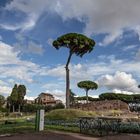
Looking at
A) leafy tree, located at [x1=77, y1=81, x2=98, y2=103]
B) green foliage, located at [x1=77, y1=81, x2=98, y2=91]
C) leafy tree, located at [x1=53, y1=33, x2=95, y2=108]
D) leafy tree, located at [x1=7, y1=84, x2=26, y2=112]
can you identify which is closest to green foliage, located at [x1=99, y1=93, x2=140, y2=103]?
leafy tree, located at [x1=77, y1=81, x2=98, y2=103]

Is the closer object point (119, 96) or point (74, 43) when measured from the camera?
point (74, 43)

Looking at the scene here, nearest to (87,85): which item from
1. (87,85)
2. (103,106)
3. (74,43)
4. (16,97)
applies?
(87,85)

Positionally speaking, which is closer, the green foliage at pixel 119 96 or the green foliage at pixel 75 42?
the green foliage at pixel 75 42

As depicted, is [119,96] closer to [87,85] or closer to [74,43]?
[87,85]

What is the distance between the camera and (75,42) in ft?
155

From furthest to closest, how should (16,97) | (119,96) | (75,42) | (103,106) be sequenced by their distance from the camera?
(16,97)
(119,96)
(103,106)
(75,42)

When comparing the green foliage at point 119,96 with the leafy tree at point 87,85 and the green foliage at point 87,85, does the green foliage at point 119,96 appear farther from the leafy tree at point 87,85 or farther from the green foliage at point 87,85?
the green foliage at point 87,85

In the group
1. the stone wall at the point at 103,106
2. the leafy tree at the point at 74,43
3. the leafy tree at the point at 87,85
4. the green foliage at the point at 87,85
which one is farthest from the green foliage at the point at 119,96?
the leafy tree at the point at 74,43

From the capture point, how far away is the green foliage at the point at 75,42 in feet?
155

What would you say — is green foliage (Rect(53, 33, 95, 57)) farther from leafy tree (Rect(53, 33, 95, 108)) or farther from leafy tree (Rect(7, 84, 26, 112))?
leafy tree (Rect(7, 84, 26, 112))

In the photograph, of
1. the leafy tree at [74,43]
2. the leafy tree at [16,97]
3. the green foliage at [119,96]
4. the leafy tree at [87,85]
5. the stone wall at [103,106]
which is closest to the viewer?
the leafy tree at [74,43]

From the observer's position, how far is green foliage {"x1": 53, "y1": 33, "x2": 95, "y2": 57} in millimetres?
47188

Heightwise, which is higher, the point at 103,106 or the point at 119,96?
the point at 119,96

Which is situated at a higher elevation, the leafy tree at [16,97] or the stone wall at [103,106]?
the leafy tree at [16,97]
